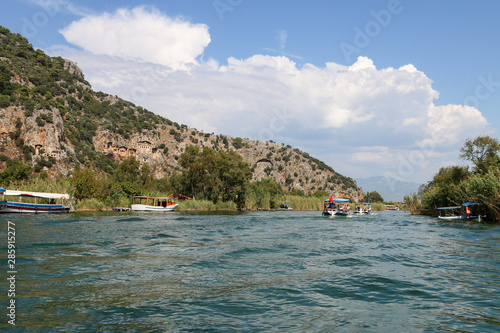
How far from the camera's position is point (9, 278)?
437 inches

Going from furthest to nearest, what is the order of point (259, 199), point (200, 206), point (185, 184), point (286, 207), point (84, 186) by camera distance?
point (286, 207) < point (259, 199) < point (185, 184) < point (200, 206) < point (84, 186)

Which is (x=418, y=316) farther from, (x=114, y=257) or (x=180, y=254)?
(x=114, y=257)

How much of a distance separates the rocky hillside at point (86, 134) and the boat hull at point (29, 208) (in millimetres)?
40515

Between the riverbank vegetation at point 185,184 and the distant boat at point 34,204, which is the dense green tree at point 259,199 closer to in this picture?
the riverbank vegetation at point 185,184

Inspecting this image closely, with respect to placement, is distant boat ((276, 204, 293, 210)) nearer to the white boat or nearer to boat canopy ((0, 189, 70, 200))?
the white boat

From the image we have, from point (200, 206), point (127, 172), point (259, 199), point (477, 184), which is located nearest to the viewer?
point (477, 184)

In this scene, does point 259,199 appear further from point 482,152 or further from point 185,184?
point 482,152

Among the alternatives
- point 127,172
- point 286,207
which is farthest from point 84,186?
point 286,207

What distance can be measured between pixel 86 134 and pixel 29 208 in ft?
244

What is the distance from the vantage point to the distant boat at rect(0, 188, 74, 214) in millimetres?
45469

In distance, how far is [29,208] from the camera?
47656 millimetres

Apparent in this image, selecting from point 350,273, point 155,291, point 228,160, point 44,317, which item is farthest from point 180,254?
point 228,160

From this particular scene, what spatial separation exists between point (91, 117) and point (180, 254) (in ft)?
A: 415

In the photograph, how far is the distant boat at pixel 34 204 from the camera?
45.5 m
